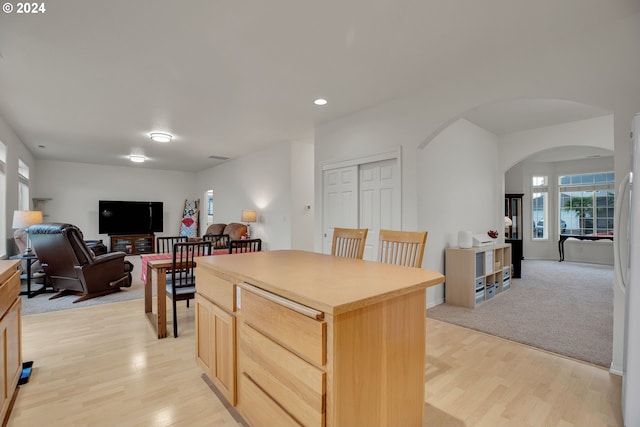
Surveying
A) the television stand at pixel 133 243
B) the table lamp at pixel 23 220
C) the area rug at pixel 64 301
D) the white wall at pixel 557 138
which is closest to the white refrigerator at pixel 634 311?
the white wall at pixel 557 138

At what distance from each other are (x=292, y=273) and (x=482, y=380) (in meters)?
1.72

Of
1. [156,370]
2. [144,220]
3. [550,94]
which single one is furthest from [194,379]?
[144,220]

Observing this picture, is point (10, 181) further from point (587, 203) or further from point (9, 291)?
point (587, 203)

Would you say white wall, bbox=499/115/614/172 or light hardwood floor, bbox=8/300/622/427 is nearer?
light hardwood floor, bbox=8/300/622/427

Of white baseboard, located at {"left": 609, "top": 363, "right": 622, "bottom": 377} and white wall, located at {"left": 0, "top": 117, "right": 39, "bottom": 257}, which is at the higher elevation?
white wall, located at {"left": 0, "top": 117, "right": 39, "bottom": 257}

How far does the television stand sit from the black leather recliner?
4738mm

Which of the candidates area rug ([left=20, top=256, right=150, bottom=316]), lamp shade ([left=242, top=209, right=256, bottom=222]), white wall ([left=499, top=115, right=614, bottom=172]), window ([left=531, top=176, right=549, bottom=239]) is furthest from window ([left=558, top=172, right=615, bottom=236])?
area rug ([left=20, top=256, right=150, bottom=316])

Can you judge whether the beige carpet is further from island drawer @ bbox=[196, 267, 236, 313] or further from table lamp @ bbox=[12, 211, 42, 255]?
table lamp @ bbox=[12, 211, 42, 255]

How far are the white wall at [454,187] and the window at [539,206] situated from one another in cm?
369

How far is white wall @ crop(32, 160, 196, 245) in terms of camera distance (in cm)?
831

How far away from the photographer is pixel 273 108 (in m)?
4.29

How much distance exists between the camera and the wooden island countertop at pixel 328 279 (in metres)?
1.15

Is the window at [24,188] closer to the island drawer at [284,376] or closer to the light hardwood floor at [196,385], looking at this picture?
the light hardwood floor at [196,385]

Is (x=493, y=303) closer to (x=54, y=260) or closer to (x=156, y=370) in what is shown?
(x=156, y=370)
